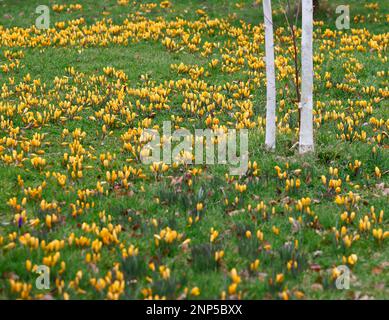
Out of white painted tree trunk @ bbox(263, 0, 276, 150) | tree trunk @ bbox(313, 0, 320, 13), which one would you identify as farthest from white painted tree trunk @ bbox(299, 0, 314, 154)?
tree trunk @ bbox(313, 0, 320, 13)

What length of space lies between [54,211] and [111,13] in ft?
46.5

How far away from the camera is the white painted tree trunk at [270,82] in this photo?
9.29 meters

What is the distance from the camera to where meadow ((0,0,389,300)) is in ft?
19.9

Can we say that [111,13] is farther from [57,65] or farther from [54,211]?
[54,211]

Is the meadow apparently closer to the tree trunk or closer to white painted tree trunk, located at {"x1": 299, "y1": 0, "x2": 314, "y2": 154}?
white painted tree trunk, located at {"x1": 299, "y1": 0, "x2": 314, "y2": 154}

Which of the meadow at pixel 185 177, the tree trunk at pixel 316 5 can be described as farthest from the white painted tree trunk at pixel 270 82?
the tree trunk at pixel 316 5

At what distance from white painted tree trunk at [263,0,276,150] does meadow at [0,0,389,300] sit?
1.03 feet

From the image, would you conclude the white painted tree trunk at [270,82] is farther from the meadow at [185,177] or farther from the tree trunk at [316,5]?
the tree trunk at [316,5]

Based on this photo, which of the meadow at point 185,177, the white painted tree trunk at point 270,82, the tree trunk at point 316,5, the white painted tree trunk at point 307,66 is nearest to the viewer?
the meadow at point 185,177

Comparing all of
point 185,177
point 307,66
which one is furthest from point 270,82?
point 185,177

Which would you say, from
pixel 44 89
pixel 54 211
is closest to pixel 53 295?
pixel 54 211

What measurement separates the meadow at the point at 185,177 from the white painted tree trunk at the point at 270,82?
314mm

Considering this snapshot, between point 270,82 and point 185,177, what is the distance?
235cm

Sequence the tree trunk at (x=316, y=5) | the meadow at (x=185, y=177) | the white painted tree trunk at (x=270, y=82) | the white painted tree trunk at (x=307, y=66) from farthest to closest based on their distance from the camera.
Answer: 1. the tree trunk at (x=316, y=5)
2. the white painted tree trunk at (x=270, y=82)
3. the white painted tree trunk at (x=307, y=66)
4. the meadow at (x=185, y=177)
